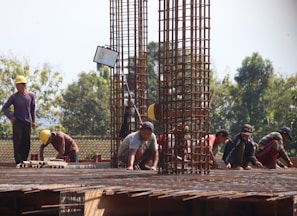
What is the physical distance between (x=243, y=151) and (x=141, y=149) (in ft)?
7.54

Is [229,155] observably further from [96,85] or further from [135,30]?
[96,85]

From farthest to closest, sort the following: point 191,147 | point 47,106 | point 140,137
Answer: point 47,106 → point 140,137 → point 191,147

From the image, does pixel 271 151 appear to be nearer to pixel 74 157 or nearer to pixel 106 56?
pixel 106 56

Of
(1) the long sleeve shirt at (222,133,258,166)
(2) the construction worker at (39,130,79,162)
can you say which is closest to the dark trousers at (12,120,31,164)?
(2) the construction worker at (39,130,79,162)

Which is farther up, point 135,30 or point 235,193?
point 135,30

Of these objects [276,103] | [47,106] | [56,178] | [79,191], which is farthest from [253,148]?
[47,106]

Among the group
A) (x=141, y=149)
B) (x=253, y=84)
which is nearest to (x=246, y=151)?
(x=141, y=149)

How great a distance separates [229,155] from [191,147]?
146 inches

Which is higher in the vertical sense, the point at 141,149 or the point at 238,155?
the point at 141,149

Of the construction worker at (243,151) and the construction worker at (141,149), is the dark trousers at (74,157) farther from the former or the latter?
the construction worker at (243,151)

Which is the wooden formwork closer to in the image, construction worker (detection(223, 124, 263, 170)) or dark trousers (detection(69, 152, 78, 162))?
construction worker (detection(223, 124, 263, 170))

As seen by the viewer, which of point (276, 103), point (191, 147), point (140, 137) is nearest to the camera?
point (191, 147)

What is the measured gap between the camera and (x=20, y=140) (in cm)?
1880

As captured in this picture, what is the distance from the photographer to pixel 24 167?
57.9 feet
